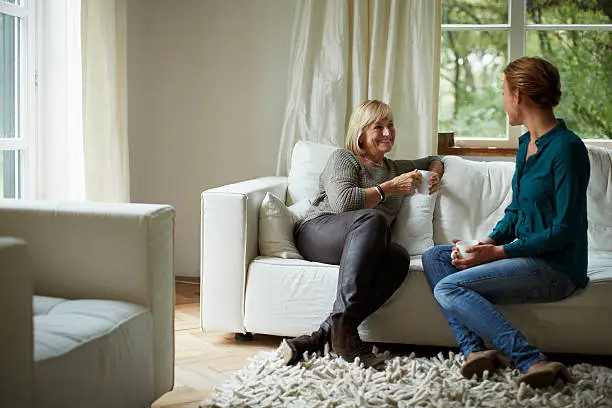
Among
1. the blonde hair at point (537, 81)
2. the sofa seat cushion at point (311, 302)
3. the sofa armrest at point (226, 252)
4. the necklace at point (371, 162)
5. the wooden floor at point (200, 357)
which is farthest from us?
the necklace at point (371, 162)

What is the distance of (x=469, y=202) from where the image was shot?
346cm

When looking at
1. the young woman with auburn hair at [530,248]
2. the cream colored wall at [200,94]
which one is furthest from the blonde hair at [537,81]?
the cream colored wall at [200,94]

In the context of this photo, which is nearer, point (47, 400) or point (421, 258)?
point (47, 400)

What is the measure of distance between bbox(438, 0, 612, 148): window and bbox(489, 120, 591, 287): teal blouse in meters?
1.36

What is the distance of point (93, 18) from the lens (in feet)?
11.7

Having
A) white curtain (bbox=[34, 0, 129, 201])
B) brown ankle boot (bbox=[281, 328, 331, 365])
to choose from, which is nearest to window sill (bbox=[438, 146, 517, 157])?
brown ankle boot (bbox=[281, 328, 331, 365])

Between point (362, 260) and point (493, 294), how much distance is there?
1.50 feet

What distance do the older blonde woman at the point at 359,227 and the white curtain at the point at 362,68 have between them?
0.43 metres

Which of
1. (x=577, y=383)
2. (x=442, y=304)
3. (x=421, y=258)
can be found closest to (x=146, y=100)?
(x=421, y=258)

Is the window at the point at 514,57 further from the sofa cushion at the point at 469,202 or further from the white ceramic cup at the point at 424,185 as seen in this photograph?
the white ceramic cup at the point at 424,185

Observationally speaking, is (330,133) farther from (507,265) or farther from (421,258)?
(507,265)

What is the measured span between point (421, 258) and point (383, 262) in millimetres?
211

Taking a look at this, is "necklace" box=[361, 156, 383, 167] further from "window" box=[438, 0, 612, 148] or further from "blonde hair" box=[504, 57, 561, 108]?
"window" box=[438, 0, 612, 148]

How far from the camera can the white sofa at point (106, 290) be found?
2.06 m
